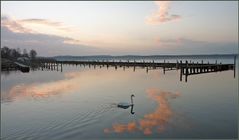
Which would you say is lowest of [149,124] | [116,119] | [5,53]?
[149,124]

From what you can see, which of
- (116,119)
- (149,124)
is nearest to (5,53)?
(116,119)

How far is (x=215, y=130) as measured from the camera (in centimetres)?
1319

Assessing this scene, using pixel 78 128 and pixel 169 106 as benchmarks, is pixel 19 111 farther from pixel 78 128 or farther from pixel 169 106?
pixel 169 106

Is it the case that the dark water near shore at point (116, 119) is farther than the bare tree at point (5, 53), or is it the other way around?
the bare tree at point (5, 53)

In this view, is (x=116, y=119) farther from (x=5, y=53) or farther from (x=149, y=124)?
(x=5, y=53)

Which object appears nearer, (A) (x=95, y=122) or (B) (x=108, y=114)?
(A) (x=95, y=122)

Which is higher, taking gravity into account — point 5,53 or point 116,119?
point 5,53

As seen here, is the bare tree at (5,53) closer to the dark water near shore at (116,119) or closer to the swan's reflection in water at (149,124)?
the dark water near shore at (116,119)

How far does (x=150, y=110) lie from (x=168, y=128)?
3.87m

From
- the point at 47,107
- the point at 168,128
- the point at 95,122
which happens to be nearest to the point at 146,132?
the point at 168,128

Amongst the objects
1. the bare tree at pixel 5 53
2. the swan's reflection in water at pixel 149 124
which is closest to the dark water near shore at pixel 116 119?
the swan's reflection in water at pixel 149 124

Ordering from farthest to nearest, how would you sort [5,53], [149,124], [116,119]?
1. [5,53]
2. [116,119]
3. [149,124]

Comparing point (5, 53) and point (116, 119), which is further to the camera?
point (5, 53)

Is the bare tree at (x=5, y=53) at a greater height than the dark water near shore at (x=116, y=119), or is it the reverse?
the bare tree at (x=5, y=53)
